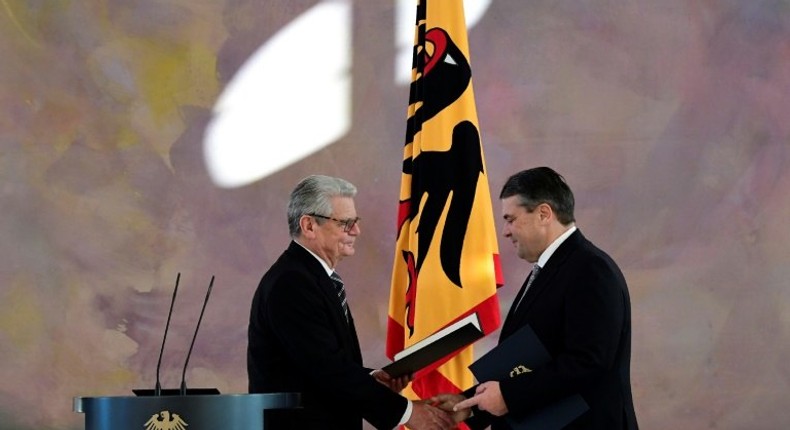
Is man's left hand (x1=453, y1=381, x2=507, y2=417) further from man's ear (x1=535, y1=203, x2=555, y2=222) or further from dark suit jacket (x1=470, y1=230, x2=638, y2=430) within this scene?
man's ear (x1=535, y1=203, x2=555, y2=222)

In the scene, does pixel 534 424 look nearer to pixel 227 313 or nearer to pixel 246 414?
pixel 246 414

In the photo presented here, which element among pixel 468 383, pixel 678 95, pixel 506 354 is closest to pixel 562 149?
pixel 678 95

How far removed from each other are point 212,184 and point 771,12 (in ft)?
10.2

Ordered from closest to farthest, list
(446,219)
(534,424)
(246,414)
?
(246,414)
(534,424)
(446,219)

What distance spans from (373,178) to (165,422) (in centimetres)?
321

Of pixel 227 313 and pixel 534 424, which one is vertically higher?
pixel 227 313

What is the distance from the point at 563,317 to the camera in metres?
3.53

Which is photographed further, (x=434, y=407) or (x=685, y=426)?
(x=685, y=426)

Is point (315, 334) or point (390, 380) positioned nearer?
point (315, 334)

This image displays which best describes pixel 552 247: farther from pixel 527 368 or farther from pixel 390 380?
pixel 390 380

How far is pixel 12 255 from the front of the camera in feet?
20.1

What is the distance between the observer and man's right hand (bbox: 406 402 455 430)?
13.7ft

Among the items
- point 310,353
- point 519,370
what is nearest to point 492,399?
point 519,370

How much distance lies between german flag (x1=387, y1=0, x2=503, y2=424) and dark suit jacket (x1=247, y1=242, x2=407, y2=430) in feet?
3.41
